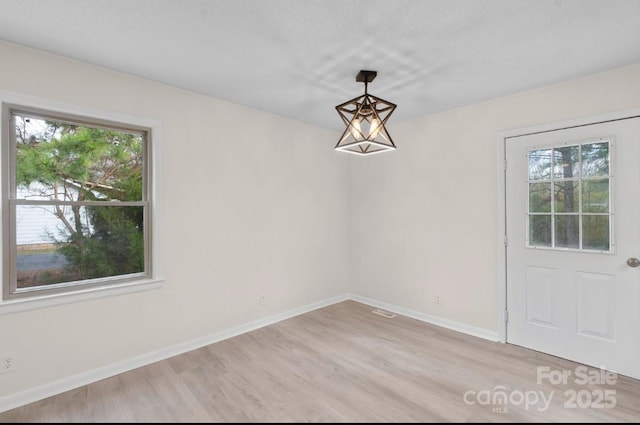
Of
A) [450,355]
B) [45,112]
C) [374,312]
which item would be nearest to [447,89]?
[450,355]

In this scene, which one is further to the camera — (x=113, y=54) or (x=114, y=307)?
(x=114, y=307)

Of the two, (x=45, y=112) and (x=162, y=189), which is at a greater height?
(x=45, y=112)

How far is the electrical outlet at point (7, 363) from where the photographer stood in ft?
6.91

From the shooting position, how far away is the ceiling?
5.80ft

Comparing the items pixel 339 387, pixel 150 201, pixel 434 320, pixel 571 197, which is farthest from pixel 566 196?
pixel 150 201

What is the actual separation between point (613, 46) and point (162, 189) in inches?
146

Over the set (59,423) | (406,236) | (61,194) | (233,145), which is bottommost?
A: (59,423)

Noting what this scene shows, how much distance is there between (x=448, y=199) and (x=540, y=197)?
88 cm

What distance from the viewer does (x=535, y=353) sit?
2893mm

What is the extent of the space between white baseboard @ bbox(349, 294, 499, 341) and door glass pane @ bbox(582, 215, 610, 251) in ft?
4.02

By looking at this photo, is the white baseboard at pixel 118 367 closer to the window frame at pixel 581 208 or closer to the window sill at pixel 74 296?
the window sill at pixel 74 296

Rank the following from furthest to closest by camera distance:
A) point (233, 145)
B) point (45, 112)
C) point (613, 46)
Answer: point (233, 145), point (45, 112), point (613, 46)

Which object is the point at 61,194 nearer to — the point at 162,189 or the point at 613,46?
the point at 162,189

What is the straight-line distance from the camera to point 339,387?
7.80ft
